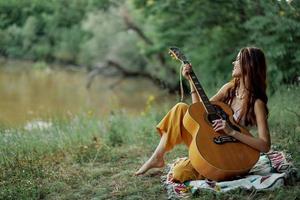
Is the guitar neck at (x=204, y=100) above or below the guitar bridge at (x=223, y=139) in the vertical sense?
above

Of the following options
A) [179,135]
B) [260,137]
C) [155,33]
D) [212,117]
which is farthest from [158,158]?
[155,33]

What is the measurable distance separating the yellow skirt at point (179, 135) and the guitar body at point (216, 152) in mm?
174

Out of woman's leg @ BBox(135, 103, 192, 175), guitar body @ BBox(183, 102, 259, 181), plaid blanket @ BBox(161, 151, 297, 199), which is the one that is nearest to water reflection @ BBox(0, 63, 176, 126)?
woman's leg @ BBox(135, 103, 192, 175)

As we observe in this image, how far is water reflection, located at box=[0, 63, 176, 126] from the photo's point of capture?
1498 centimetres

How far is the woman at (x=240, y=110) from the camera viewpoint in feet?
12.5

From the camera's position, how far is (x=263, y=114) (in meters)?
3.83

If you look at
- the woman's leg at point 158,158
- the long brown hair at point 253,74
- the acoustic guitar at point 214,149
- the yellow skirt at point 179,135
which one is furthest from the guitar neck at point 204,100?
the woman's leg at point 158,158

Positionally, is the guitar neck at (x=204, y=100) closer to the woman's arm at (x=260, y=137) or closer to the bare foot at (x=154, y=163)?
the woman's arm at (x=260, y=137)

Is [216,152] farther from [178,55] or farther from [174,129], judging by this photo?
[178,55]

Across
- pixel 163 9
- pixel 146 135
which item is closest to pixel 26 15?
pixel 163 9

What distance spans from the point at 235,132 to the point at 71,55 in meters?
23.6

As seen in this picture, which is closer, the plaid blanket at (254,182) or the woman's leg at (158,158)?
the plaid blanket at (254,182)

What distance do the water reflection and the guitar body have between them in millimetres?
9655

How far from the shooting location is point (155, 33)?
16.1 m
